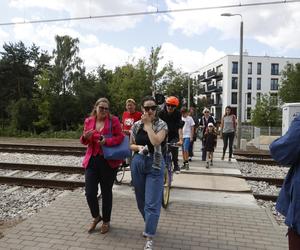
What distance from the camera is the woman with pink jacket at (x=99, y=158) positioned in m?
5.25

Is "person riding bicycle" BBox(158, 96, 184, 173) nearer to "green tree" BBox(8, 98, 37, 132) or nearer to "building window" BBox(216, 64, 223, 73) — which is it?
"green tree" BBox(8, 98, 37, 132)

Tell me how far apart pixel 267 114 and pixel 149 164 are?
31272 millimetres

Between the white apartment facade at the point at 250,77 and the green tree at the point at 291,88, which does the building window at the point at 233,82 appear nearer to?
the white apartment facade at the point at 250,77

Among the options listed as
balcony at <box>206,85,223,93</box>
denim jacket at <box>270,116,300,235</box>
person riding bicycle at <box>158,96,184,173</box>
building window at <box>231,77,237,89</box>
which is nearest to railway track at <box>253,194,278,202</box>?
person riding bicycle at <box>158,96,184,173</box>

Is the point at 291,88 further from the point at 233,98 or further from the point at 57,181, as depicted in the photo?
the point at 233,98

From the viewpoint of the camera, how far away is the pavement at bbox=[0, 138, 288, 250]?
5027 mm

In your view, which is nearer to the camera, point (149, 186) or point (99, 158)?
point (149, 186)

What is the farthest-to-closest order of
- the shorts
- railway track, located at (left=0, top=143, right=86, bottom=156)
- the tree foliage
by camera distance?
the tree foliage, railway track, located at (left=0, top=143, right=86, bottom=156), the shorts

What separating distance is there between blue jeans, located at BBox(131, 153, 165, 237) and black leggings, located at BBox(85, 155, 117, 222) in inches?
22.9

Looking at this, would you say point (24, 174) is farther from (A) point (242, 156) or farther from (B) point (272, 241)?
(A) point (242, 156)

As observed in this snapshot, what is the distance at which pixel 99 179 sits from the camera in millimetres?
5371

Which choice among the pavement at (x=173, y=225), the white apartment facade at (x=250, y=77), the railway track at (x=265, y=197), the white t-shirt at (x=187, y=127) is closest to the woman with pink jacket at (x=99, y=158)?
the pavement at (x=173, y=225)

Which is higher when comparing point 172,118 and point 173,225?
point 172,118

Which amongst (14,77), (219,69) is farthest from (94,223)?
(219,69)
